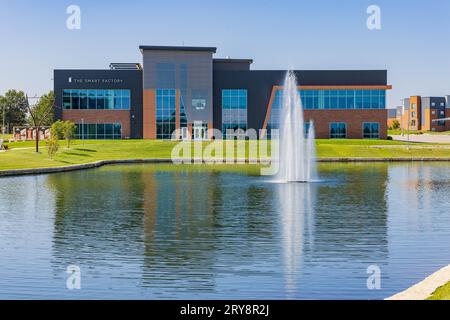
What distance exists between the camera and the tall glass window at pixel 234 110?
4181 inches

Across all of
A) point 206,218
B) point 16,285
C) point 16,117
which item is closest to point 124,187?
point 206,218

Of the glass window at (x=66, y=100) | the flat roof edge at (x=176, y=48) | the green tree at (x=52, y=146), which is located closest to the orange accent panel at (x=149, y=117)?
the flat roof edge at (x=176, y=48)

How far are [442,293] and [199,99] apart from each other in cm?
9178

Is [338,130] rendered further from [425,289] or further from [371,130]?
[425,289]

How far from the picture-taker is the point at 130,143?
87.2m

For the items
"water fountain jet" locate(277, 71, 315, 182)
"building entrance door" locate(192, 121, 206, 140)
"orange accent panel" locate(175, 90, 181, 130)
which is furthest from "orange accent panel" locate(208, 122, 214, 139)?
"water fountain jet" locate(277, 71, 315, 182)

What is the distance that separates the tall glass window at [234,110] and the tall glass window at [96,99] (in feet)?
47.8

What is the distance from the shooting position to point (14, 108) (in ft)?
502

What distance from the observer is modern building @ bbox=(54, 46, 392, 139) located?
341ft

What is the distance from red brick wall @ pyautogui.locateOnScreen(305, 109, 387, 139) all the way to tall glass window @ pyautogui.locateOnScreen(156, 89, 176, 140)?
20256mm

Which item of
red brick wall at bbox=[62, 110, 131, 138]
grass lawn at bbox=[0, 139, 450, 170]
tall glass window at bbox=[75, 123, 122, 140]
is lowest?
grass lawn at bbox=[0, 139, 450, 170]

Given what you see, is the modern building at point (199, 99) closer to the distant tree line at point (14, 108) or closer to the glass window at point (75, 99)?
the glass window at point (75, 99)

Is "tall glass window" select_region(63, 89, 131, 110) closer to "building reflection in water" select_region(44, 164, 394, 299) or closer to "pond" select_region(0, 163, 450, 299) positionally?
"pond" select_region(0, 163, 450, 299)

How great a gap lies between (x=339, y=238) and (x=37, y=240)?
10.5 meters
